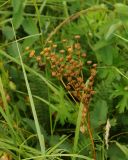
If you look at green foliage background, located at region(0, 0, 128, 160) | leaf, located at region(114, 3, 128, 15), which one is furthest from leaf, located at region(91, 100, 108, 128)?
leaf, located at region(114, 3, 128, 15)

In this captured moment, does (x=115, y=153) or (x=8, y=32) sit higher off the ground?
(x=8, y=32)

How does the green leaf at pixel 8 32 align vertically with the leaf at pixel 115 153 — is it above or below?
above

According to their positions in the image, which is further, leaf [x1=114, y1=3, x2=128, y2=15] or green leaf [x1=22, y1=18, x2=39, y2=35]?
green leaf [x1=22, y1=18, x2=39, y2=35]

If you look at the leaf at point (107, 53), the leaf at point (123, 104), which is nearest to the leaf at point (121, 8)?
the leaf at point (107, 53)

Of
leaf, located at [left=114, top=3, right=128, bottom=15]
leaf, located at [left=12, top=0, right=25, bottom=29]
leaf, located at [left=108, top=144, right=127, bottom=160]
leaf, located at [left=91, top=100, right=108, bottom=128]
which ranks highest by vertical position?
leaf, located at [left=114, top=3, right=128, bottom=15]

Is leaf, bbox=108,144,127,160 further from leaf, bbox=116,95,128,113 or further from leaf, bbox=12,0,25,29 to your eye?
leaf, bbox=12,0,25,29

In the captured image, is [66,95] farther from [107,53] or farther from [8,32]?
[8,32]

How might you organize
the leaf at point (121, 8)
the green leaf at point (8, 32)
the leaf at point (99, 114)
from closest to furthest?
the leaf at point (121, 8) < the leaf at point (99, 114) < the green leaf at point (8, 32)

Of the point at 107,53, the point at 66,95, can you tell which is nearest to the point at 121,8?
the point at 107,53

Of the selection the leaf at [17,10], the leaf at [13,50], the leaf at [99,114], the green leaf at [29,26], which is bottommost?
the leaf at [99,114]

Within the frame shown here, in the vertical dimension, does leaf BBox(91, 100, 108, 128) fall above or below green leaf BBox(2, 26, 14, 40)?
below

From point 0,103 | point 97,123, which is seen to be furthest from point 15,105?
point 97,123

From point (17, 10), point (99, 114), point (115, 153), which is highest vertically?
point (17, 10)

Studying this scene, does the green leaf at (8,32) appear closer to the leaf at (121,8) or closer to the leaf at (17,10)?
the leaf at (17,10)
